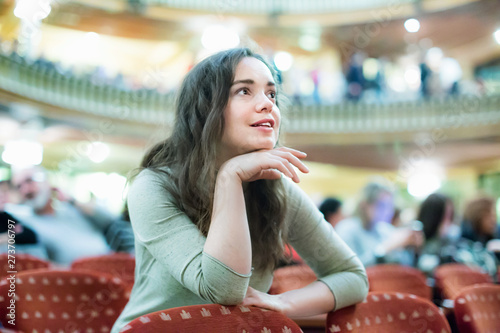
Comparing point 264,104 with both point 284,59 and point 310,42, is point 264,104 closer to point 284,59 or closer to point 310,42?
point 284,59

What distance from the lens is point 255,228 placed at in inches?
47.7

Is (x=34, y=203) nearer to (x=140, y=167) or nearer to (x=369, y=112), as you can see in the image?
(x=140, y=167)

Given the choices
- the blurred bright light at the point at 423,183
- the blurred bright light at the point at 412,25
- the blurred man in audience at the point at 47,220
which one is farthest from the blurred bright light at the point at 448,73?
the blurred man in audience at the point at 47,220

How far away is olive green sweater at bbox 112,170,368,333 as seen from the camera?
958mm

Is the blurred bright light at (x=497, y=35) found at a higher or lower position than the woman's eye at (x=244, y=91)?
higher

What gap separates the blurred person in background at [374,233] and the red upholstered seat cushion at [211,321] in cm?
218

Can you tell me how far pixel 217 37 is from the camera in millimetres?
13648

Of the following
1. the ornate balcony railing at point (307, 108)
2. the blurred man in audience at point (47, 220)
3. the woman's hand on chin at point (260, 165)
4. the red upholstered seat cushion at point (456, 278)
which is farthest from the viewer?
the ornate balcony railing at point (307, 108)

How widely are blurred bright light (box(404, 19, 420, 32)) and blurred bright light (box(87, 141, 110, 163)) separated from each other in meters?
9.86

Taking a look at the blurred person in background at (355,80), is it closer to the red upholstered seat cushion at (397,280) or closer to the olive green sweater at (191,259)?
the red upholstered seat cushion at (397,280)

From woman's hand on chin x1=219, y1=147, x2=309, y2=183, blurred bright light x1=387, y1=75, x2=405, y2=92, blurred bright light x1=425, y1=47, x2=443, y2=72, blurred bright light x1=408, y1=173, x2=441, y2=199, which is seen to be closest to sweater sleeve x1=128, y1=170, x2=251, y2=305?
woman's hand on chin x1=219, y1=147, x2=309, y2=183

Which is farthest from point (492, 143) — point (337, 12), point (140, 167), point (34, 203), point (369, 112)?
point (140, 167)

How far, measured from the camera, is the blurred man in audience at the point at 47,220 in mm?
2961

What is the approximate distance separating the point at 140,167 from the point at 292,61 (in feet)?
49.4
